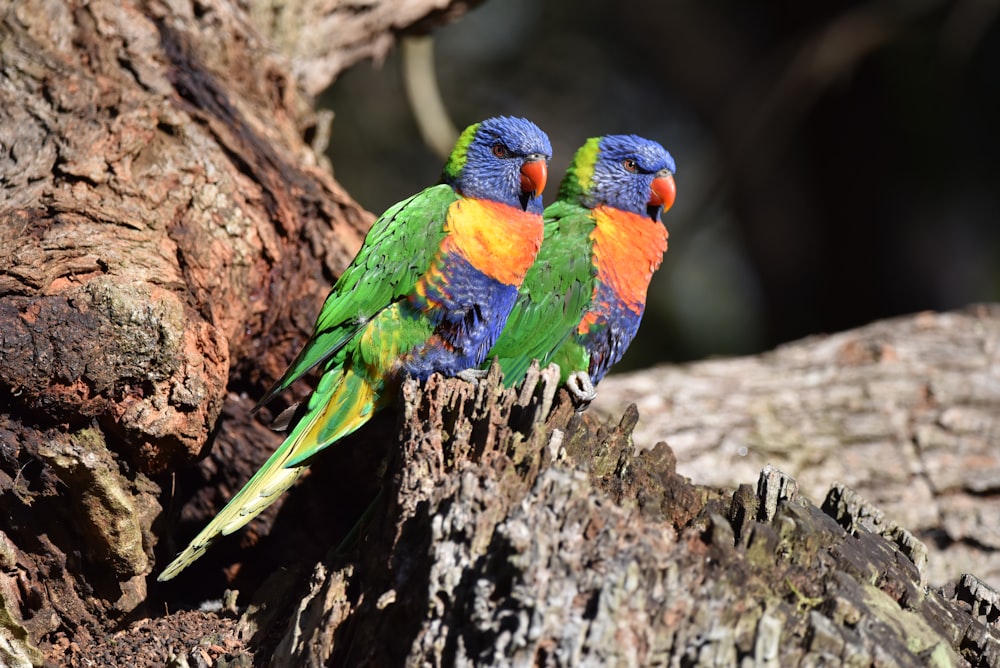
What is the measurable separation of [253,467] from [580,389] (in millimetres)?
1245

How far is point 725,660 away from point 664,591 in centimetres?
18

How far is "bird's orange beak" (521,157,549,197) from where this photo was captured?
3631 millimetres

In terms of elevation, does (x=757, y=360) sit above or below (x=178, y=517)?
above

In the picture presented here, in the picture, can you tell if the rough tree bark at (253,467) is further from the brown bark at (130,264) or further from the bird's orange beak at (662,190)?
the bird's orange beak at (662,190)

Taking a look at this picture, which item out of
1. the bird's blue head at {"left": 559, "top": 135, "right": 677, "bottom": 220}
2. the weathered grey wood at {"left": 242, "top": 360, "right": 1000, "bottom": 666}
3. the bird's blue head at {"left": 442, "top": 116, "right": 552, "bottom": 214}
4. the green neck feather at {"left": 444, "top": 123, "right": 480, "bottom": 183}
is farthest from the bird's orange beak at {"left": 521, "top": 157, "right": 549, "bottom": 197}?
the weathered grey wood at {"left": 242, "top": 360, "right": 1000, "bottom": 666}

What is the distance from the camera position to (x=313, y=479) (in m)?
3.49

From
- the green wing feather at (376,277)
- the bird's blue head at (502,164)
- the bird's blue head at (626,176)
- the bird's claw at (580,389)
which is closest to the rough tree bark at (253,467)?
the green wing feather at (376,277)

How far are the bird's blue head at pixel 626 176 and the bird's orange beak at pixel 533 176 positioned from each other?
54 cm

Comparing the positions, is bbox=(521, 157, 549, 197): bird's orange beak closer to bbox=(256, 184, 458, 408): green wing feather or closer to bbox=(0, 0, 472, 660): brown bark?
→ bbox=(256, 184, 458, 408): green wing feather

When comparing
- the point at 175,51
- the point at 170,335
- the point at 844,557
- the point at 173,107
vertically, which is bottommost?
the point at 170,335

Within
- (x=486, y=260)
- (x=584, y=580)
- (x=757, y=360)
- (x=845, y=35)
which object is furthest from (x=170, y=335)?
(x=845, y=35)

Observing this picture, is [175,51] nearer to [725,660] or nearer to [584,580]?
[584,580]

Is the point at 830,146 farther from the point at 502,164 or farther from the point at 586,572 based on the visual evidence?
the point at 586,572

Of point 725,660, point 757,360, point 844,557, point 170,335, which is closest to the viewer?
point 725,660
